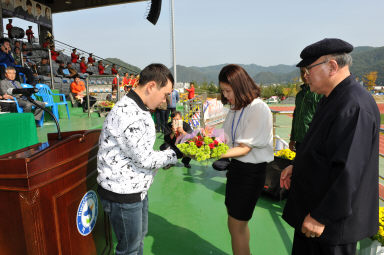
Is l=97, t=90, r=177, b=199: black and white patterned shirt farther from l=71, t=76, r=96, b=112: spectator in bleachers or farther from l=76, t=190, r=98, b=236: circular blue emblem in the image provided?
l=71, t=76, r=96, b=112: spectator in bleachers

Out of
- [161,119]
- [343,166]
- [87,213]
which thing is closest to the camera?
[343,166]

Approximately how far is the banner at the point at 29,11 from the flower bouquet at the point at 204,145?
1728 cm

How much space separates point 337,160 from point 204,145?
0.94m

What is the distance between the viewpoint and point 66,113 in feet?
28.5

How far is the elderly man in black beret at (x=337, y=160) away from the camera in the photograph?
107 cm

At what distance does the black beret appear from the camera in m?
1.20

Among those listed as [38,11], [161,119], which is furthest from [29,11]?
[161,119]

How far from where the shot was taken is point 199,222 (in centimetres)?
287

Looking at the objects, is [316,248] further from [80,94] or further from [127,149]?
[80,94]

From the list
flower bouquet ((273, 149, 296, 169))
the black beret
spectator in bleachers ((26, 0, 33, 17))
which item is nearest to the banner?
spectator in bleachers ((26, 0, 33, 17))

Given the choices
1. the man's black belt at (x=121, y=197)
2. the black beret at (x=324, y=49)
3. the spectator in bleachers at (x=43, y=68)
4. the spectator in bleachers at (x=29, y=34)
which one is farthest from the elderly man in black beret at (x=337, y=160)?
the spectator in bleachers at (x=29, y=34)

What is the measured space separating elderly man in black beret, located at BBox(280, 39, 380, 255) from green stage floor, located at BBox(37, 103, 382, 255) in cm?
126

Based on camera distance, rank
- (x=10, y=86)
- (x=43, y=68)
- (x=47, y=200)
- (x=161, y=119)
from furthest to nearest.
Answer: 1. (x=43, y=68)
2. (x=161, y=119)
3. (x=10, y=86)
4. (x=47, y=200)

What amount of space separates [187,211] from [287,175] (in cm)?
175
